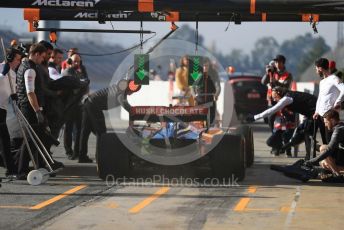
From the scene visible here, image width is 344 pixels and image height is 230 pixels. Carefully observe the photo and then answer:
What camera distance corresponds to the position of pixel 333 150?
13.7 m

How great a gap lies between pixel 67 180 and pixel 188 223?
4166 mm

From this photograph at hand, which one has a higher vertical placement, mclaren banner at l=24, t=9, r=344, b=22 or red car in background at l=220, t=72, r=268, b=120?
mclaren banner at l=24, t=9, r=344, b=22

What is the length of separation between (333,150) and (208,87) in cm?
538

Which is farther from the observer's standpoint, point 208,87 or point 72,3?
point 208,87

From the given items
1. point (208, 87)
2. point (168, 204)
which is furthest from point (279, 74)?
point (168, 204)

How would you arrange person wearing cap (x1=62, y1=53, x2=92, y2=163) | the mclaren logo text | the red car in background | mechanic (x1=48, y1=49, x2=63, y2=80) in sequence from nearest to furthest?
the mclaren logo text
mechanic (x1=48, y1=49, x2=63, y2=80)
person wearing cap (x1=62, y1=53, x2=92, y2=163)
the red car in background

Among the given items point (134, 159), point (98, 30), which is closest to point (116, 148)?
point (134, 159)

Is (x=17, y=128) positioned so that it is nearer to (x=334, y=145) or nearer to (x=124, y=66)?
(x=124, y=66)

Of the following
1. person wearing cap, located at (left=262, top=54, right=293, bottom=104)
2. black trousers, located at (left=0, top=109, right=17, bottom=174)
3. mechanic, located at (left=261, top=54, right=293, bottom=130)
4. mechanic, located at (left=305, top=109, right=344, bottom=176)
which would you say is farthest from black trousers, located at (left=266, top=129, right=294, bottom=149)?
black trousers, located at (left=0, top=109, right=17, bottom=174)

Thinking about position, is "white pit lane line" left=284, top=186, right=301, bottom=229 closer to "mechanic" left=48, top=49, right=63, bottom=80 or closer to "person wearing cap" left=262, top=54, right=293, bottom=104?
"mechanic" left=48, top=49, right=63, bottom=80

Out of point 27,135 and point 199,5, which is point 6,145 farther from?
point 199,5

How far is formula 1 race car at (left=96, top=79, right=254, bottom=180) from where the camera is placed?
13.7 m

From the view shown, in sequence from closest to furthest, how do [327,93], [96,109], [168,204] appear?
[168,204], [327,93], [96,109]

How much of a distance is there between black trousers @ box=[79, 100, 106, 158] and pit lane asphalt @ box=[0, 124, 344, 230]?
77.0 inches
